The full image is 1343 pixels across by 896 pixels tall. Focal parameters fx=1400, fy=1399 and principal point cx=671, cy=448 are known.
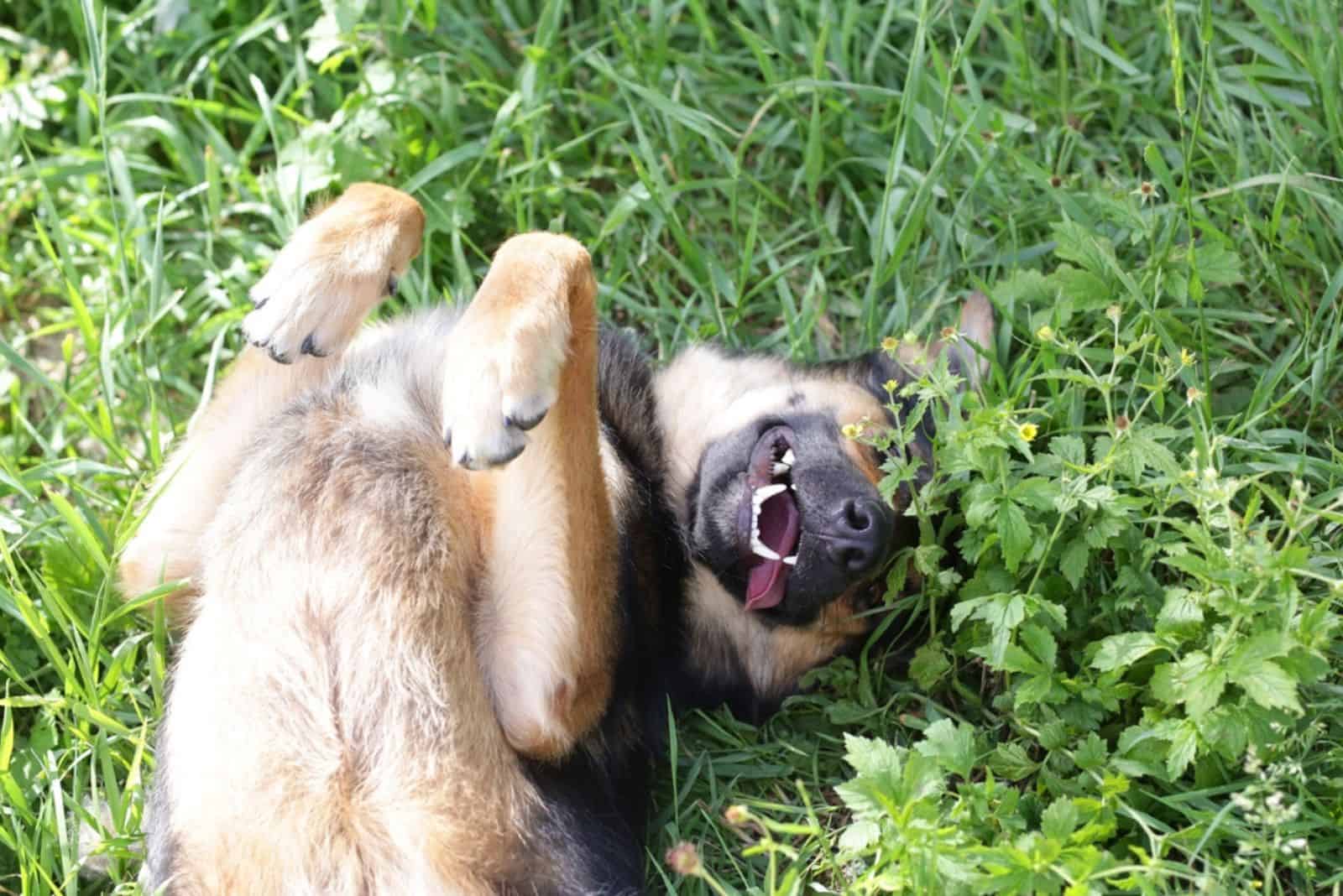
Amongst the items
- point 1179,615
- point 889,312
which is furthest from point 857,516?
point 889,312

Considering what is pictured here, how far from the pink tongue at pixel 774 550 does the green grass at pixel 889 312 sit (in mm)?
356

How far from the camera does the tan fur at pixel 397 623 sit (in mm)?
3328

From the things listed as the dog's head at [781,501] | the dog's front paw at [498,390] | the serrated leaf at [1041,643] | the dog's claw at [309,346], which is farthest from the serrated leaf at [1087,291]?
the dog's claw at [309,346]

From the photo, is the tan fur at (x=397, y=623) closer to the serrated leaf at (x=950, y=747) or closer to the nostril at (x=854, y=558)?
the nostril at (x=854, y=558)

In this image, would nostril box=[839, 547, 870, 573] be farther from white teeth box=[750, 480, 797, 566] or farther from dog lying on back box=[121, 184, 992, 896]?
white teeth box=[750, 480, 797, 566]

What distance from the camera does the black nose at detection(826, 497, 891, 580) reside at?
12.3 feet

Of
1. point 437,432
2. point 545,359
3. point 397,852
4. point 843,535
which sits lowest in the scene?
point 397,852

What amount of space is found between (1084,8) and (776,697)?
9.11 ft

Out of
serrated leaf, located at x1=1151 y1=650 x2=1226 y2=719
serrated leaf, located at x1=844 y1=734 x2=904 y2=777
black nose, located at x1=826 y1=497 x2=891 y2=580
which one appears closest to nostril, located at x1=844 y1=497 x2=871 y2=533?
black nose, located at x1=826 y1=497 x2=891 y2=580

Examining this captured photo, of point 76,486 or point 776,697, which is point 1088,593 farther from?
point 76,486

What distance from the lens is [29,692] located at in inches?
164

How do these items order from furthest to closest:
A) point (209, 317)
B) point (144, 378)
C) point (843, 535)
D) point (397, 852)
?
point (209, 317) → point (144, 378) → point (843, 535) → point (397, 852)

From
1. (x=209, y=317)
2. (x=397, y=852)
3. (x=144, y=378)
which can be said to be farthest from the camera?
(x=209, y=317)

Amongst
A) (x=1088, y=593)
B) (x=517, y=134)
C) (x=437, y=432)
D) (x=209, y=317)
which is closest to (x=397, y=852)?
(x=437, y=432)
